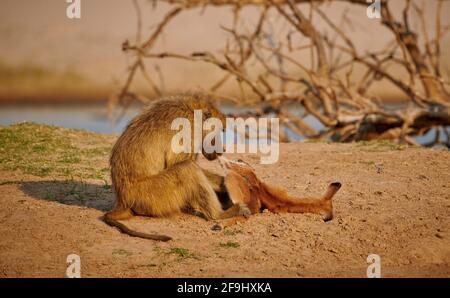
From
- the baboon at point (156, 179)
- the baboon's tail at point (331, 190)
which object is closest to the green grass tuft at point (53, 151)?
the baboon at point (156, 179)

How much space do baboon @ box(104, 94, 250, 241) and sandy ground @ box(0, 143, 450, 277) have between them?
0.46 feet

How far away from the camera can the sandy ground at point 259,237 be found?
4.77m

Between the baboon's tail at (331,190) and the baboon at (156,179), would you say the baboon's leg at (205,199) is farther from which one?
the baboon's tail at (331,190)

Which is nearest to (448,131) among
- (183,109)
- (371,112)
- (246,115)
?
(371,112)

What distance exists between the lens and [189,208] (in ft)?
19.3

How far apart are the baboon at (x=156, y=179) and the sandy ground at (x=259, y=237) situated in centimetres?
14

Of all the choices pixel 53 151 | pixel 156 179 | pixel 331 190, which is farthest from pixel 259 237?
pixel 53 151

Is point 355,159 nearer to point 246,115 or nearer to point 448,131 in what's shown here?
point 246,115

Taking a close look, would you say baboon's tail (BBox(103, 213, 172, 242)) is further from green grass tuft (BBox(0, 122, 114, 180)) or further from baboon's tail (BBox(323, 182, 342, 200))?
green grass tuft (BBox(0, 122, 114, 180))

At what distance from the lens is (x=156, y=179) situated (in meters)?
5.70

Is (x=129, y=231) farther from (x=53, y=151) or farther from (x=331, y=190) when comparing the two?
(x=53, y=151)

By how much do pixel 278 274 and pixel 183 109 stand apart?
1.99 m

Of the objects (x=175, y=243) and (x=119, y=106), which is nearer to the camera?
(x=175, y=243)

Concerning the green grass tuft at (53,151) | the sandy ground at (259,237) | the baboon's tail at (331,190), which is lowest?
the sandy ground at (259,237)
